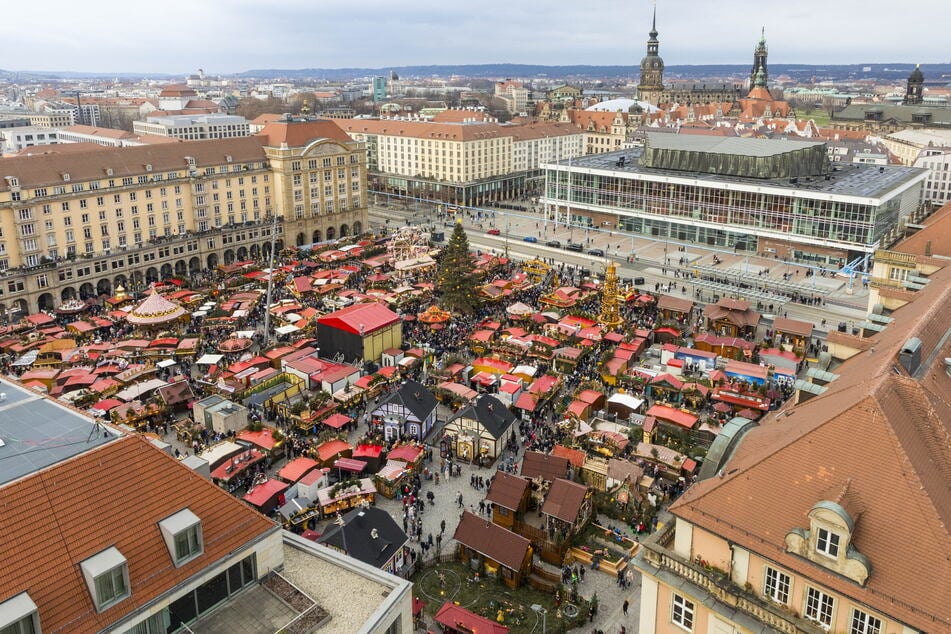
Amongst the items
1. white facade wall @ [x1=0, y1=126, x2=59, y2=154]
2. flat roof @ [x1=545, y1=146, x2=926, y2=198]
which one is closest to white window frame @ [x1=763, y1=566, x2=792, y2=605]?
flat roof @ [x1=545, y1=146, x2=926, y2=198]

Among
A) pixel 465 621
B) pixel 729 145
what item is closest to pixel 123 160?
pixel 465 621

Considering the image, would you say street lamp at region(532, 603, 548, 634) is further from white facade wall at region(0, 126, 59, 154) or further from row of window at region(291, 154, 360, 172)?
white facade wall at region(0, 126, 59, 154)

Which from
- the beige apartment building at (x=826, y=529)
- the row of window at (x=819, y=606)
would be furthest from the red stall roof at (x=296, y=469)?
the row of window at (x=819, y=606)

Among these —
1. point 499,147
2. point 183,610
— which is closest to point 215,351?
point 183,610

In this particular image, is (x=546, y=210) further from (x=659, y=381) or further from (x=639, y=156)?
(x=659, y=381)

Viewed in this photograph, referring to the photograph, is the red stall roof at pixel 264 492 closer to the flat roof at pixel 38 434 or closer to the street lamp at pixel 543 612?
the street lamp at pixel 543 612

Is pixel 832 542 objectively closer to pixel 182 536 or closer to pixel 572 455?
pixel 182 536
